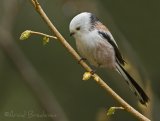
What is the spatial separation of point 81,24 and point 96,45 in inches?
6.3

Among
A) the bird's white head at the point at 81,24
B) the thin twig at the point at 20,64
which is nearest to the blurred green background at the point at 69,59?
the thin twig at the point at 20,64

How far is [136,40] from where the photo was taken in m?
6.54

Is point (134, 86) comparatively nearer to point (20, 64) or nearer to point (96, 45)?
point (96, 45)

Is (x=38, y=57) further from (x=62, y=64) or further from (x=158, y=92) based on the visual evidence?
(x=158, y=92)

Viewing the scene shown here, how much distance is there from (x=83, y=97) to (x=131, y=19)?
3.46 feet

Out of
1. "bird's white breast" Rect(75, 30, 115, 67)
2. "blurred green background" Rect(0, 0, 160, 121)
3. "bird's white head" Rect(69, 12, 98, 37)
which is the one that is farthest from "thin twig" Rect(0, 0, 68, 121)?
"blurred green background" Rect(0, 0, 160, 121)

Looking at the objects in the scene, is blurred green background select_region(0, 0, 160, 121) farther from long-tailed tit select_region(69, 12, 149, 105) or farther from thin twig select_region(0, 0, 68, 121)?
long-tailed tit select_region(69, 12, 149, 105)

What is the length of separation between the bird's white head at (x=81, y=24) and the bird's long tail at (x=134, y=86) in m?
0.29

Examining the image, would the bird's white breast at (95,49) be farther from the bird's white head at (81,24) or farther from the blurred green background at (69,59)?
the blurred green background at (69,59)

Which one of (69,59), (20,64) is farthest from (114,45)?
(69,59)

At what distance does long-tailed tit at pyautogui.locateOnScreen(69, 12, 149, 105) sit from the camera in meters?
3.06

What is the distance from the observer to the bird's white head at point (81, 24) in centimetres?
304

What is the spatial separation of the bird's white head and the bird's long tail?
0.29 metres

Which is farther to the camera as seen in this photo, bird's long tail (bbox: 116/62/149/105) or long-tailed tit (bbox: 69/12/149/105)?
long-tailed tit (bbox: 69/12/149/105)
